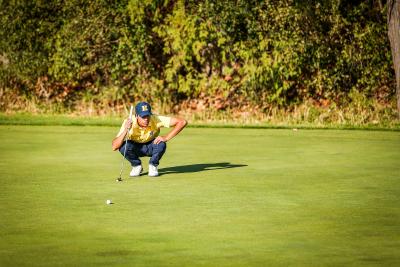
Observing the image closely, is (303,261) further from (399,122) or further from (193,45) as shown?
(193,45)

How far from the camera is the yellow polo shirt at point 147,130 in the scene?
1006cm

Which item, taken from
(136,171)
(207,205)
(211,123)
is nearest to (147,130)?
(136,171)

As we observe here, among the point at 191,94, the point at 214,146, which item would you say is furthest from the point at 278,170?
the point at 191,94

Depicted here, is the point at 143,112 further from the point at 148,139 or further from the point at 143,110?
the point at 148,139

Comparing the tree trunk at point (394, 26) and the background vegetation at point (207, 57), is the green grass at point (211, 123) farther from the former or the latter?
the tree trunk at point (394, 26)

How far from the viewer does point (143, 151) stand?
10211 mm

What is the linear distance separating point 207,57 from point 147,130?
9350 millimetres

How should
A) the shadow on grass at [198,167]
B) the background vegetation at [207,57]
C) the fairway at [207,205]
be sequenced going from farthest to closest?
1. the background vegetation at [207,57]
2. the shadow on grass at [198,167]
3. the fairway at [207,205]

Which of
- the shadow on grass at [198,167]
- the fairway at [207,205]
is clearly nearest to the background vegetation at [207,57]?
the fairway at [207,205]

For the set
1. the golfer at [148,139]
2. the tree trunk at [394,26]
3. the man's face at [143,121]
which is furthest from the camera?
the tree trunk at [394,26]

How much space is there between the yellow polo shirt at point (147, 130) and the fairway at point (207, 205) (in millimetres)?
Answer: 453

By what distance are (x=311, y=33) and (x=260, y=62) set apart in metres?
1.16

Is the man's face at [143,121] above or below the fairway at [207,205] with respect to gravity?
above

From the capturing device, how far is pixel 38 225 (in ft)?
22.8
